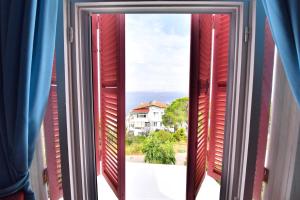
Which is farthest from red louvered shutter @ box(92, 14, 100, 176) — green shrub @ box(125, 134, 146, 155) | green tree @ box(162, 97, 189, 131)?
green shrub @ box(125, 134, 146, 155)

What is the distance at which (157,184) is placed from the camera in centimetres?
265

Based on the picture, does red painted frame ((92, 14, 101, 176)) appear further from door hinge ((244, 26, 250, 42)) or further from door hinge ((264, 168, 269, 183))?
door hinge ((264, 168, 269, 183))

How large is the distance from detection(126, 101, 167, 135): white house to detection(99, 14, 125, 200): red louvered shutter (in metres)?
1.47

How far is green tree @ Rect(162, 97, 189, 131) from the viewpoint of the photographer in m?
3.17

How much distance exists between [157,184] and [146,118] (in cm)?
111

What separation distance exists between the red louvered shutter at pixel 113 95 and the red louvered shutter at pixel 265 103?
950 millimetres

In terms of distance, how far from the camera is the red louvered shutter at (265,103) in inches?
43.6

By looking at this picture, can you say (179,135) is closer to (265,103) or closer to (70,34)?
(265,103)

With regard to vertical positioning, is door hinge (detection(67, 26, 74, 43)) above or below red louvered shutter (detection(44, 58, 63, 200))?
above

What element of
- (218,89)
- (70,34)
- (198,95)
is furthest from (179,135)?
(70,34)

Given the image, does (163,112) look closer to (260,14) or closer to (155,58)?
(155,58)

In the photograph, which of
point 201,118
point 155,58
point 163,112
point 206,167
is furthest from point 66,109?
point 163,112

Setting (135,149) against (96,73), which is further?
(135,149)

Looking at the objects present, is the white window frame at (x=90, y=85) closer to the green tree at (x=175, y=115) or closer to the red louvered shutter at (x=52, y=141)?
the red louvered shutter at (x=52, y=141)
